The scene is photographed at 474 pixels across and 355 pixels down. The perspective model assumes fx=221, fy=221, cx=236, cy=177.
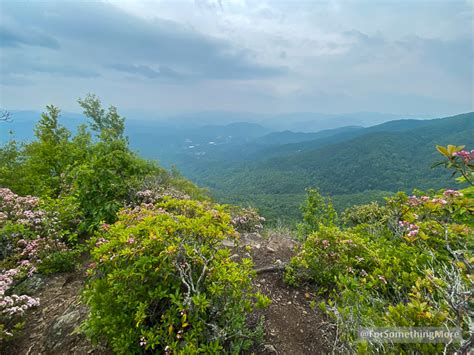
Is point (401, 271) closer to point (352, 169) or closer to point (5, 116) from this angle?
point (5, 116)

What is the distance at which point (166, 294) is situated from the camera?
2211mm

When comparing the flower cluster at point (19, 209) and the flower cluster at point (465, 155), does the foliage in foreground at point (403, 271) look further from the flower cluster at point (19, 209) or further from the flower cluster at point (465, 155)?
the flower cluster at point (19, 209)

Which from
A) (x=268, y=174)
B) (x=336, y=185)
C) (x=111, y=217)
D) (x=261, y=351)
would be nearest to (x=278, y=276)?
(x=261, y=351)

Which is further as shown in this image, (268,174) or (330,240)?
(268,174)

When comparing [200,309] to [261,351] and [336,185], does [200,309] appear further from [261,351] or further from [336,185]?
[336,185]

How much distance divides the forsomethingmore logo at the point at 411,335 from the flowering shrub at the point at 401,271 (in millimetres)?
40

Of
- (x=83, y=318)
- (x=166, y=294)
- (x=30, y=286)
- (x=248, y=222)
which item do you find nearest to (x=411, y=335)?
(x=166, y=294)

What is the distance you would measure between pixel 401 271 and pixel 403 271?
266mm

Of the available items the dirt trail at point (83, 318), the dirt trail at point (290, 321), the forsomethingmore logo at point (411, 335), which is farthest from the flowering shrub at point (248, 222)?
the forsomethingmore logo at point (411, 335)

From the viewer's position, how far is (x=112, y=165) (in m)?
5.45

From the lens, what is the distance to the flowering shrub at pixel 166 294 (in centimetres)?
203

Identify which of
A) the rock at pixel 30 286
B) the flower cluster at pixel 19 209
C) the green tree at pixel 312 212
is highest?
the flower cluster at pixel 19 209

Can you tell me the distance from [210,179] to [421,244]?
432ft

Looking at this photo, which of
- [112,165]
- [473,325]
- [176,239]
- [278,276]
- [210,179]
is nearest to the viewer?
[473,325]
